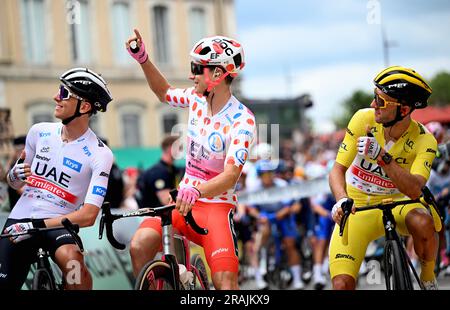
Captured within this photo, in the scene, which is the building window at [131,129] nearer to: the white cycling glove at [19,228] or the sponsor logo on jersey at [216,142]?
the sponsor logo on jersey at [216,142]

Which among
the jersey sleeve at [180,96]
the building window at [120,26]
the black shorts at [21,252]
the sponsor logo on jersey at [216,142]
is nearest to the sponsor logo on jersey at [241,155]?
the sponsor logo on jersey at [216,142]

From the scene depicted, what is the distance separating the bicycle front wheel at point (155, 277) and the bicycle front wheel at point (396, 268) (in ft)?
5.01

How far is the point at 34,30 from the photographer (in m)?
26.4

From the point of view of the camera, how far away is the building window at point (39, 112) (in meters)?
25.9

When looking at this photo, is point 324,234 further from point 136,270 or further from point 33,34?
point 33,34

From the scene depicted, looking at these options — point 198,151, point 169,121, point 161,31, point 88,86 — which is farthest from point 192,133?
point 169,121

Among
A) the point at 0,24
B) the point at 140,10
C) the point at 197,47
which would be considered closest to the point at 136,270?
the point at 197,47

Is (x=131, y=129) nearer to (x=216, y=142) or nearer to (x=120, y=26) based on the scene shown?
(x=120, y=26)

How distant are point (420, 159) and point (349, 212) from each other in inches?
29.0

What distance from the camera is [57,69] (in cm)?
2695

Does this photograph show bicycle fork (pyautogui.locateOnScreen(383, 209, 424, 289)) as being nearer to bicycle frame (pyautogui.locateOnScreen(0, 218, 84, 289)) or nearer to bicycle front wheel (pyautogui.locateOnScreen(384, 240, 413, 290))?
bicycle front wheel (pyautogui.locateOnScreen(384, 240, 413, 290))

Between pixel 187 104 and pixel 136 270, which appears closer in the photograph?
pixel 136 270

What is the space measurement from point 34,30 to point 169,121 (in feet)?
21.9

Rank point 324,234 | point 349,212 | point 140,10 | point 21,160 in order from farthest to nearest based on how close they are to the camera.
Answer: point 140,10, point 324,234, point 21,160, point 349,212
